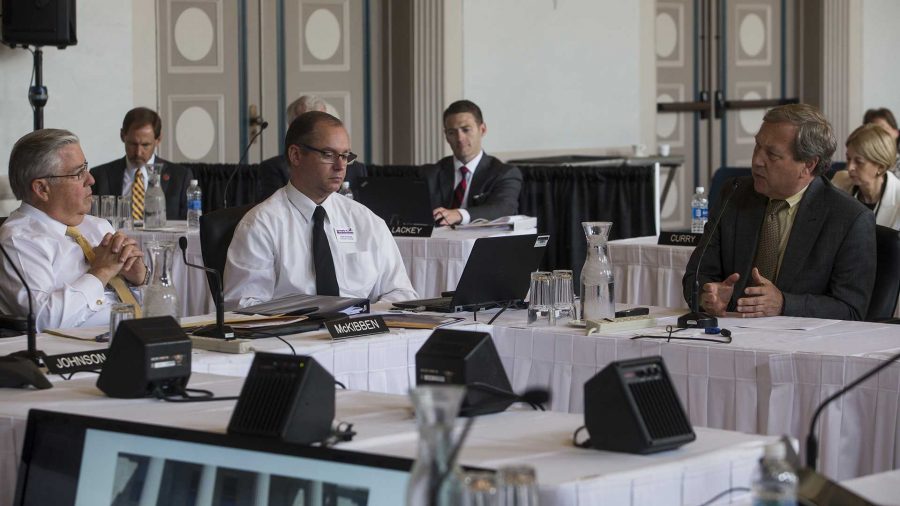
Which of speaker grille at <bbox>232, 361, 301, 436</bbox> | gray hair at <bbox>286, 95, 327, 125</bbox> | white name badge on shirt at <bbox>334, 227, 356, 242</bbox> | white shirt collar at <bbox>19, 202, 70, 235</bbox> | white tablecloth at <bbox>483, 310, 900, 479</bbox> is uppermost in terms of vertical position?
gray hair at <bbox>286, 95, 327, 125</bbox>

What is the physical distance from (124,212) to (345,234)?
2519 mm

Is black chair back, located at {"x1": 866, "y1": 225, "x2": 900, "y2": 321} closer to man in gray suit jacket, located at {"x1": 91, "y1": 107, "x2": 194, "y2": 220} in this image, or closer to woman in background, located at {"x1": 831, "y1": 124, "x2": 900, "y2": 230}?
woman in background, located at {"x1": 831, "y1": 124, "x2": 900, "y2": 230}

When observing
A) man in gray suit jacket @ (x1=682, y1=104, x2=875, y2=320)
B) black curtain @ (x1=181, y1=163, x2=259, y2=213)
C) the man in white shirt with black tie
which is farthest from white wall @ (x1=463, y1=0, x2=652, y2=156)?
man in gray suit jacket @ (x1=682, y1=104, x2=875, y2=320)

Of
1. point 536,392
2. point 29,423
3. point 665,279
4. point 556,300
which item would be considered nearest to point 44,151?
point 556,300

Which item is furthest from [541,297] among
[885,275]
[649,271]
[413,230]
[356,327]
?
[413,230]

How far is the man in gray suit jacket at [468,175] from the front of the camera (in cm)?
691

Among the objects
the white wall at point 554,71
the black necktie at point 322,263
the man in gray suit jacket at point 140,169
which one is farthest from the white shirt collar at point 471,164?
the white wall at point 554,71

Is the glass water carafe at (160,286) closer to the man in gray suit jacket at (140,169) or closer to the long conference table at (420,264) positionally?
the long conference table at (420,264)

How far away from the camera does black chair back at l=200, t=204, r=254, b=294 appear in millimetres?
4270

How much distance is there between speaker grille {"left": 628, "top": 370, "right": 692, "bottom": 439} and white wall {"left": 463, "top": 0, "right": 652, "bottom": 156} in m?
7.97

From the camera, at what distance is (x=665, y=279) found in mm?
5844

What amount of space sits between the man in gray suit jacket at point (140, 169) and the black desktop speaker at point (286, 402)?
5060 mm

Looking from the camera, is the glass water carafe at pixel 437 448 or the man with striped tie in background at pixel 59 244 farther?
the man with striped tie in background at pixel 59 244

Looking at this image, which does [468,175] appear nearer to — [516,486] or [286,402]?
→ [286,402]
